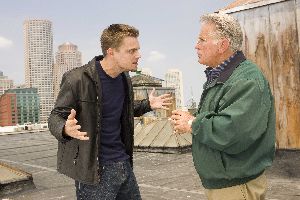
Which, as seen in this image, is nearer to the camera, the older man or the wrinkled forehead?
the older man

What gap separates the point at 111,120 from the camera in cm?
295

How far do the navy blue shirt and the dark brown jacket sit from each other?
0.37 ft

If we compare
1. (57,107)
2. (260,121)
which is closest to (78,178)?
(57,107)

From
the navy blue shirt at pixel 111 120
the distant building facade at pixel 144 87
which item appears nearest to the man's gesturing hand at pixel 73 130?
the navy blue shirt at pixel 111 120

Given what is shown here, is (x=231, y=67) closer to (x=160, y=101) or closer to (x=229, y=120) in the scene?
(x=229, y=120)

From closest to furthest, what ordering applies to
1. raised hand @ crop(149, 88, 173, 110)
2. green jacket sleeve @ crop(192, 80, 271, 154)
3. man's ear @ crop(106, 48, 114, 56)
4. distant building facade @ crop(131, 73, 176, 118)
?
green jacket sleeve @ crop(192, 80, 271, 154) < man's ear @ crop(106, 48, 114, 56) < raised hand @ crop(149, 88, 173, 110) < distant building facade @ crop(131, 73, 176, 118)

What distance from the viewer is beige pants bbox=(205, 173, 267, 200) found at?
2266 millimetres

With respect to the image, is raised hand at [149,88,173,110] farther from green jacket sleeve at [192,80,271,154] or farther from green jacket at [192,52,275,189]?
green jacket sleeve at [192,80,271,154]

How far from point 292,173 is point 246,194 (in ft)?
13.0

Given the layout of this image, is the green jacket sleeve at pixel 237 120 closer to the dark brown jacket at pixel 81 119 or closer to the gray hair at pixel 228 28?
the gray hair at pixel 228 28

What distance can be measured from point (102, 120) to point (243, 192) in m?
1.23

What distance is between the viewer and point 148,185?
20.1 ft

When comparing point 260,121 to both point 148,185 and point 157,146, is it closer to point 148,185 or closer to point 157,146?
point 148,185

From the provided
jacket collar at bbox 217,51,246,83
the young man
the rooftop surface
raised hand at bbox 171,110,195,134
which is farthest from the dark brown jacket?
the rooftop surface
